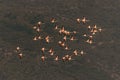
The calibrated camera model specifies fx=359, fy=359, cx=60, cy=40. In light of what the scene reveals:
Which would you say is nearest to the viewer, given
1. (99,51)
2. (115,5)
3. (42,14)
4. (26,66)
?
(26,66)

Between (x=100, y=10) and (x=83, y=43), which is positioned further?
(x=100, y=10)

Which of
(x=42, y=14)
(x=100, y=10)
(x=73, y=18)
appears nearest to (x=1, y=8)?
(x=42, y=14)

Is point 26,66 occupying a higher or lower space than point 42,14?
lower

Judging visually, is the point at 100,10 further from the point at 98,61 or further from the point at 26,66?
the point at 26,66

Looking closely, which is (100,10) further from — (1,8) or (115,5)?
(1,8)

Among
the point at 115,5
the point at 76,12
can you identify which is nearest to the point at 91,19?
the point at 76,12

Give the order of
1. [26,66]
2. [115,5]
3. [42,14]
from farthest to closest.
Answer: [115,5], [42,14], [26,66]
